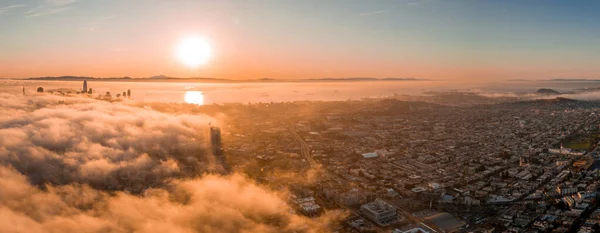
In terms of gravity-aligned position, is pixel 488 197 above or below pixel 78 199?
below

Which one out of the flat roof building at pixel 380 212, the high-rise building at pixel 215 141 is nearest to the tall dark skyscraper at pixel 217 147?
the high-rise building at pixel 215 141

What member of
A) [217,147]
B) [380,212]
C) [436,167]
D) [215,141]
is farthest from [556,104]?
[380,212]

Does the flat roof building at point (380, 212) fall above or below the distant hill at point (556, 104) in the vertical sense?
below

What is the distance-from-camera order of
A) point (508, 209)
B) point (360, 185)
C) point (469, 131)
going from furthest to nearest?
point (469, 131) → point (360, 185) → point (508, 209)

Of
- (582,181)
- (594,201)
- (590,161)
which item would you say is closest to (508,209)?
(594,201)

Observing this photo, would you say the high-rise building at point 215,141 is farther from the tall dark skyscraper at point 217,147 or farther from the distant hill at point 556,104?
the distant hill at point 556,104

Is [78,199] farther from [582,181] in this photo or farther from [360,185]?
[582,181]

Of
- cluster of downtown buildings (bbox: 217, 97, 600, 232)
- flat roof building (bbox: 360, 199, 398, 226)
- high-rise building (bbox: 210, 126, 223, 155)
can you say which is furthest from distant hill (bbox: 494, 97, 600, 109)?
flat roof building (bbox: 360, 199, 398, 226)

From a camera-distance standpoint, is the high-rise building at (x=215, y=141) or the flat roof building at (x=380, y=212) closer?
the flat roof building at (x=380, y=212)

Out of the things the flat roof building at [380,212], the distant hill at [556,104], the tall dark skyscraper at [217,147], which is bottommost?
the flat roof building at [380,212]

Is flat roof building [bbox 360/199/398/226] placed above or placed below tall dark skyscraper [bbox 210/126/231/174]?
below

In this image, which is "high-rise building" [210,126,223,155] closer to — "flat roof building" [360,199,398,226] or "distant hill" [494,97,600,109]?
"flat roof building" [360,199,398,226]
